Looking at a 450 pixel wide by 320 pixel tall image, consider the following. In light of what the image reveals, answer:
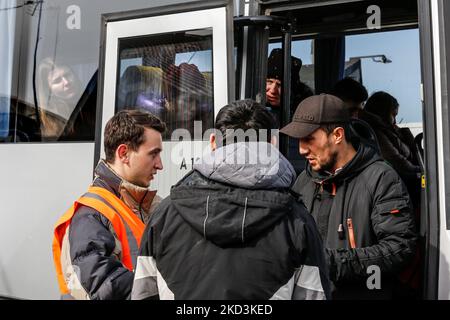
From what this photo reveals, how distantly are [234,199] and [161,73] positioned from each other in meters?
2.12

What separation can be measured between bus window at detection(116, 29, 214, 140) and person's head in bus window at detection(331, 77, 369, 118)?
3.93 ft

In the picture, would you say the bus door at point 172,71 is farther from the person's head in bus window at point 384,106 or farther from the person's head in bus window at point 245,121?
the person's head in bus window at point 245,121

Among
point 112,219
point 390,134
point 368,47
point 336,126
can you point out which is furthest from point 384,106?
point 112,219

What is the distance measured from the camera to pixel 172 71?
3793mm

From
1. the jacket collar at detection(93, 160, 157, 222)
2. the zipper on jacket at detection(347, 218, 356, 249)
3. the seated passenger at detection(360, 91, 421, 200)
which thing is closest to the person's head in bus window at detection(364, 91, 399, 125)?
the seated passenger at detection(360, 91, 421, 200)

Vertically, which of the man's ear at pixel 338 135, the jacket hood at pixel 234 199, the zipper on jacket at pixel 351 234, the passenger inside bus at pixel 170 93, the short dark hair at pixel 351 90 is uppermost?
the short dark hair at pixel 351 90

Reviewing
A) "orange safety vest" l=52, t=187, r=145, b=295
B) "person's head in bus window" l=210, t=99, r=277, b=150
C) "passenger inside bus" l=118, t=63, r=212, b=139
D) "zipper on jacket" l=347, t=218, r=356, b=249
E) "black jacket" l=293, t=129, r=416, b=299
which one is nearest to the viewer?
"person's head in bus window" l=210, t=99, r=277, b=150

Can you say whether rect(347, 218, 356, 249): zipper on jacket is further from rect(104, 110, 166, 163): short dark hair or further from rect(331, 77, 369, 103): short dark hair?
rect(331, 77, 369, 103): short dark hair

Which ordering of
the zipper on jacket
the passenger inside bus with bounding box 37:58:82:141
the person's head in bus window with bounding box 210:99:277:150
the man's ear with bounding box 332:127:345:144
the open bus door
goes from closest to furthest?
the person's head in bus window with bounding box 210:99:277:150 < the zipper on jacket < the man's ear with bounding box 332:127:345:144 < the passenger inside bus with bounding box 37:58:82:141 < the open bus door

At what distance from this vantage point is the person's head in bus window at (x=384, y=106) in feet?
14.3

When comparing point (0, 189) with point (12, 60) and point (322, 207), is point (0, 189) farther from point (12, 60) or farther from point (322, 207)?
point (322, 207)

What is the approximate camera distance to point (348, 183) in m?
3.02

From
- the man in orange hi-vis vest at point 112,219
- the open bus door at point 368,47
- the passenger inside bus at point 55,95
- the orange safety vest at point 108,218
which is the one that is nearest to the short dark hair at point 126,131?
the man in orange hi-vis vest at point 112,219

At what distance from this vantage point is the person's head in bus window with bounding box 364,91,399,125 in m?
4.35
